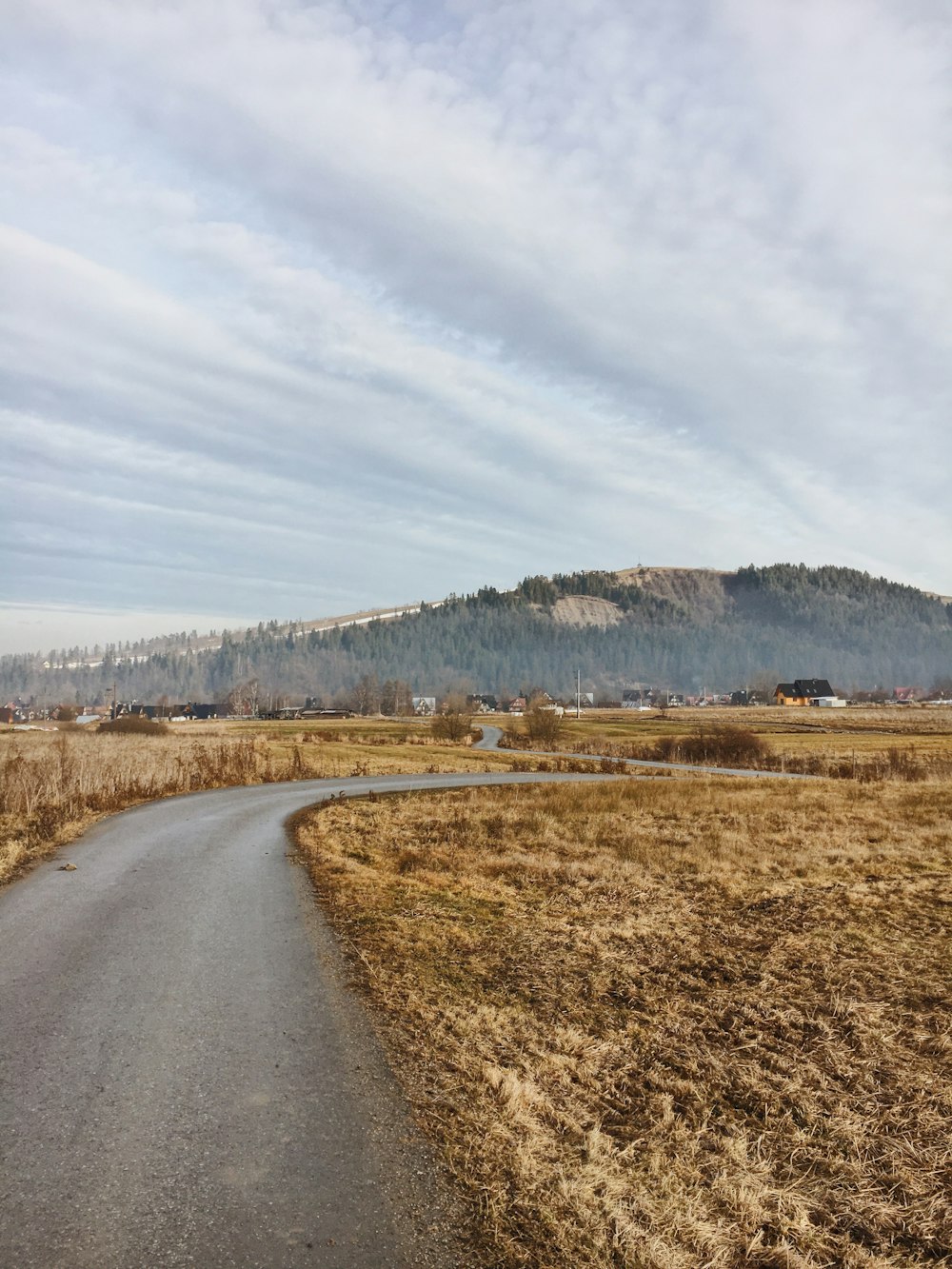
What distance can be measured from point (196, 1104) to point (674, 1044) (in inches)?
161

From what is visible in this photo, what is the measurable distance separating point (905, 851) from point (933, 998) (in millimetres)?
11497

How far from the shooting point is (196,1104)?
5.94 meters

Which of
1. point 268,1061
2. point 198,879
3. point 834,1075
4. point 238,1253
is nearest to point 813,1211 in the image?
point 834,1075

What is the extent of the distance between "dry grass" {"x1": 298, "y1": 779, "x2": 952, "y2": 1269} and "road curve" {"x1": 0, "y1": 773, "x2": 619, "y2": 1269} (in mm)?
523

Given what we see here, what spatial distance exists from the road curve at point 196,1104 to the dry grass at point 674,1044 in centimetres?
52

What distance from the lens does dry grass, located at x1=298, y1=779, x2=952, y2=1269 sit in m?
A: 4.68

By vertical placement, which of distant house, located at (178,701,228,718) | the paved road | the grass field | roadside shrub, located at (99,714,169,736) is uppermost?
the grass field

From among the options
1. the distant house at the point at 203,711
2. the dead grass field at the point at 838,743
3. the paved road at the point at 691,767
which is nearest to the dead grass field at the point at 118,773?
the paved road at the point at 691,767

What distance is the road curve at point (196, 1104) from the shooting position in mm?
4395

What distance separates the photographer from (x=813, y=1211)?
4812 mm

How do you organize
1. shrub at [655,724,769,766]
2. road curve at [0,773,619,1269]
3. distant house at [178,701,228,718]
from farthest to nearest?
distant house at [178,701,228,718] → shrub at [655,724,769,766] → road curve at [0,773,619,1269]

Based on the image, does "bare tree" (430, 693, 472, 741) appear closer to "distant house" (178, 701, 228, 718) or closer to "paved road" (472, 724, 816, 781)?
"paved road" (472, 724, 816, 781)

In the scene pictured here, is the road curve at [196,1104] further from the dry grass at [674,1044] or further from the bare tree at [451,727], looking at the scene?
the bare tree at [451,727]

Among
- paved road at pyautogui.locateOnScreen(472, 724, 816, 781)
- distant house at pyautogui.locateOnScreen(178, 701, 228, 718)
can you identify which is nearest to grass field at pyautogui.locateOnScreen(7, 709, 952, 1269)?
paved road at pyautogui.locateOnScreen(472, 724, 816, 781)
